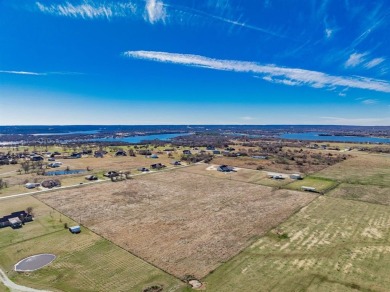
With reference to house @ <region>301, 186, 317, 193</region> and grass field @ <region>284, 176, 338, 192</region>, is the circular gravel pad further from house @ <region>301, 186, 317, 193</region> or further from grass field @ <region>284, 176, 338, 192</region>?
house @ <region>301, 186, 317, 193</region>

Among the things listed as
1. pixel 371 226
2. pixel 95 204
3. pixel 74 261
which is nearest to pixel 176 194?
pixel 95 204

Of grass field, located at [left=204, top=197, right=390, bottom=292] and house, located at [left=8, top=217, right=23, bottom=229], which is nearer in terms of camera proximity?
grass field, located at [left=204, top=197, right=390, bottom=292]

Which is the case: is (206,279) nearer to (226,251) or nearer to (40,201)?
(226,251)

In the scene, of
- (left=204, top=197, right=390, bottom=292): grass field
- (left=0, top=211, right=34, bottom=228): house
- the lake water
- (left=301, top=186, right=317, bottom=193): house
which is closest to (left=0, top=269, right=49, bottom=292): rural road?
(left=0, top=211, right=34, bottom=228): house

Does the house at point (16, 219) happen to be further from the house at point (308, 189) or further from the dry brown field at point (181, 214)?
the house at point (308, 189)

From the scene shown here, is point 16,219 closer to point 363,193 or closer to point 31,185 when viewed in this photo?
point 31,185

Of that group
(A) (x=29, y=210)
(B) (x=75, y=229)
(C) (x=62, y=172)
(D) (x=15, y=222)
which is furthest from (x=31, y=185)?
(B) (x=75, y=229)
